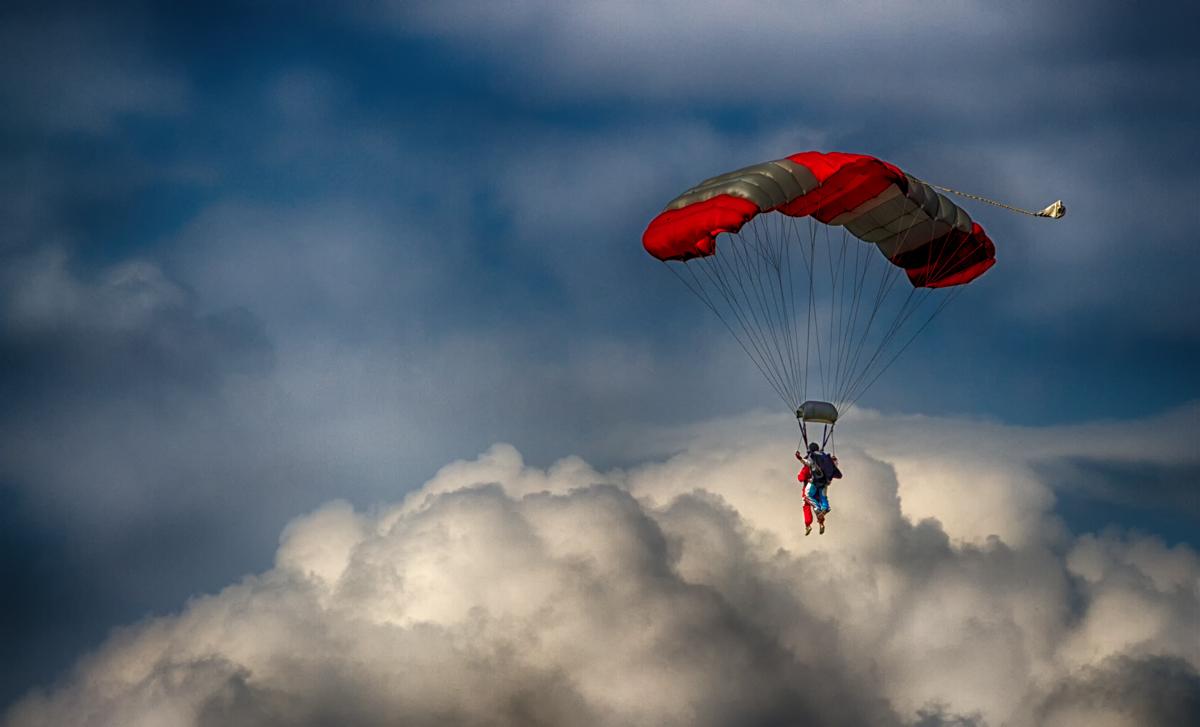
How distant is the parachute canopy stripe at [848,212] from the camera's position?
48.4 metres

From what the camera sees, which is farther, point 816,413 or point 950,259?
point 950,259

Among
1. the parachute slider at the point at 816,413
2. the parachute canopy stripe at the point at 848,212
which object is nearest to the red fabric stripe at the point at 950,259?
the parachute canopy stripe at the point at 848,212

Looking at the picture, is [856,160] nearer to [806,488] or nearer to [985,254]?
[985,254]

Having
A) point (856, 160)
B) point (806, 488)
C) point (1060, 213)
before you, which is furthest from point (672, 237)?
point (1060, 213)

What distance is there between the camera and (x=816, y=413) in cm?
5128

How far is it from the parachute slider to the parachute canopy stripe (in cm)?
835

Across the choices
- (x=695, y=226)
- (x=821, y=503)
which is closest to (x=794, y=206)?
(x=695, y=226)

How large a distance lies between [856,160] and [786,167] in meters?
3.36

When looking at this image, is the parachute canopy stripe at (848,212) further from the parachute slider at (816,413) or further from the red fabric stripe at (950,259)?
the parachute slider at (816,413)

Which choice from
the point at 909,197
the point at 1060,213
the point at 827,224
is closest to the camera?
the point at 1060,213

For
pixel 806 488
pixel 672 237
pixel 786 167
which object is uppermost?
pixel 786 167

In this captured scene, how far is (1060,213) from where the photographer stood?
48.6 meters

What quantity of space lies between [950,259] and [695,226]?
15.9 meters

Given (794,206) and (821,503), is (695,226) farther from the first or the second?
(821,503)
